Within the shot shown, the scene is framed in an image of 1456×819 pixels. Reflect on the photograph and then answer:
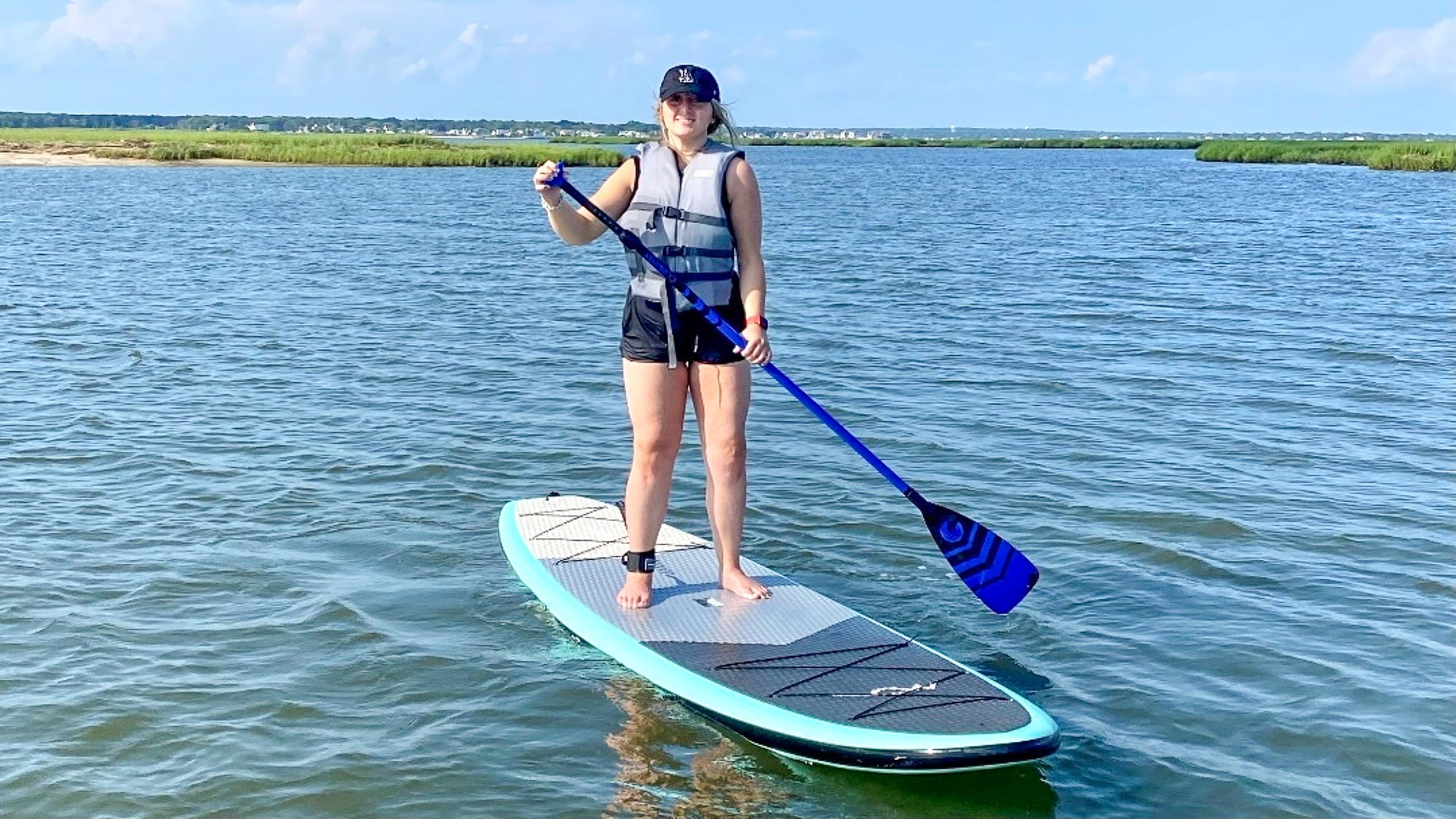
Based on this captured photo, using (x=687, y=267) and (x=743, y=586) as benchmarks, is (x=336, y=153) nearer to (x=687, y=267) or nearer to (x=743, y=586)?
(x=743, y=586)

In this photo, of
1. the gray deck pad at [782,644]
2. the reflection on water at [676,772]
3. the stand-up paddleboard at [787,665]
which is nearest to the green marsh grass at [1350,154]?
the gray deck pad at [782,644]

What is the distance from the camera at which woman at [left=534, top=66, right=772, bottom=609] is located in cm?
534

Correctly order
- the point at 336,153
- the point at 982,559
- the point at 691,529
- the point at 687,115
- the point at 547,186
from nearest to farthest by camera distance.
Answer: the point at 547,186, the point at 687,115, the point at 982,559, the point at 691,529, the point at 336,153

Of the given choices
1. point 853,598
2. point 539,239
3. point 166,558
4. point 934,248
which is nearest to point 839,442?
point 853,598

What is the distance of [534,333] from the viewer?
1472cm

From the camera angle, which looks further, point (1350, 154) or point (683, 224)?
point (1350, 154)

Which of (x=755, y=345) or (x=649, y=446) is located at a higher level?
(x=755, y=345)

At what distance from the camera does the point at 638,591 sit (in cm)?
592

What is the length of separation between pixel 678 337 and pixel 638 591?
1.14m

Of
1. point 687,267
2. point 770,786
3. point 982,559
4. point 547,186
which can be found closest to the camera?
point 770,786

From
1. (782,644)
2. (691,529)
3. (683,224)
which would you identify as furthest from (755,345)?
(691,529)

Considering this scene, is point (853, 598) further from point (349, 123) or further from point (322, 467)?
point (349, 123)

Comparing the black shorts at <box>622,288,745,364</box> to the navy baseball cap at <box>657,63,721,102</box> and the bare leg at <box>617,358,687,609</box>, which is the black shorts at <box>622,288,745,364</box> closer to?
the bare leg at <box>617,358,687,609</box>

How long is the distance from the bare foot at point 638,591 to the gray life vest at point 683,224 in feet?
3.30
